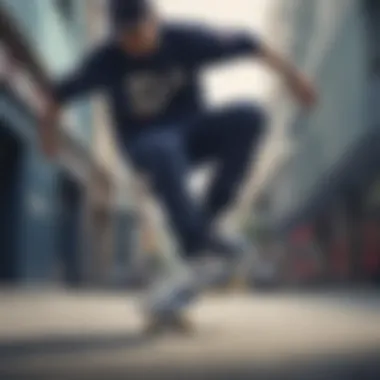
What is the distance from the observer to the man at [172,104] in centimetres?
200

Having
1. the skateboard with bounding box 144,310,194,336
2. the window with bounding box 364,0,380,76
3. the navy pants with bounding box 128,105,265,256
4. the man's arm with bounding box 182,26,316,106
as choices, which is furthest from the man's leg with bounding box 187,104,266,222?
the window with bounding box 364,0,380,76

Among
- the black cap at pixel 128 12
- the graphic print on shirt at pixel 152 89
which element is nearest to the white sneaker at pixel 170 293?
the graphic print on shirt at pixel 152 89

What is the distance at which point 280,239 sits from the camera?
2.06 m

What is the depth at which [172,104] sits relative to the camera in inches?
80.6

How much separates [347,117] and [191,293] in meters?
0.59

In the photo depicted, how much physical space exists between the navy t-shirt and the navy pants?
4 centimetres

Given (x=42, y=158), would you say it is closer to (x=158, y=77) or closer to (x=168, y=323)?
(x=158, y=77)

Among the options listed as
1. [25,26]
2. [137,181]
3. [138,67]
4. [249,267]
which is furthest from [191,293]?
[25,26]

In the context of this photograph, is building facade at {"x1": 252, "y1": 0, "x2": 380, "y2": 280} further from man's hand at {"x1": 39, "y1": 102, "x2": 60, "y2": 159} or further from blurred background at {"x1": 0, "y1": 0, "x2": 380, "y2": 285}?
man's hand at {"x1": 39, "y1": 102, "x2": 60, "y2": 159}

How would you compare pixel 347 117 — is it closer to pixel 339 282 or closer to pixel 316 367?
pixel 339 282

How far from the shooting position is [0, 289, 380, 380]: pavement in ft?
6.17

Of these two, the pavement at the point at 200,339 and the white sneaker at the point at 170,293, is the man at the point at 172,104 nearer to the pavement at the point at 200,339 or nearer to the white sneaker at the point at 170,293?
the white sneaker at the point at 170,293

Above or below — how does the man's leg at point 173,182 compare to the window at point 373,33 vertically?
below

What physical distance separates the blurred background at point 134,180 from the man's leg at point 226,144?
3cm
